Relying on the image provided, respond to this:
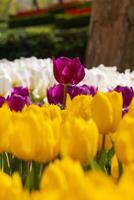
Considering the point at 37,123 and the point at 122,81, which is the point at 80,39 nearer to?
the point at 122,81

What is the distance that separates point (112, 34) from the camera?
18.3ft

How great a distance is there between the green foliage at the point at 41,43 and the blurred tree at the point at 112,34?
733 centimetres

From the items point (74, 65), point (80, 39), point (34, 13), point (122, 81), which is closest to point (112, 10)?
point (122, 81)

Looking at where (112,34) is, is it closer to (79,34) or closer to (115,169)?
(115,169)

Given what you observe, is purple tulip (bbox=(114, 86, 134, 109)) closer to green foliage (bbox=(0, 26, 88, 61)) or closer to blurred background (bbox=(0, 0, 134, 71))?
blurred background (bbox=(0, 0, 134, 71))

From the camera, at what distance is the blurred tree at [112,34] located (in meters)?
5.36

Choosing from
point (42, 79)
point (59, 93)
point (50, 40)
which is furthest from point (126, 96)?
point (50, 40)

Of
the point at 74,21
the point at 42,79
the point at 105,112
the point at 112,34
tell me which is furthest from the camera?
the point at 74,21

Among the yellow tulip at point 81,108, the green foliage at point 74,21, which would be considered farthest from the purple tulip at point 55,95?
the green foliage at point 74,21

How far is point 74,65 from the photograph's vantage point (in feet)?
7.17

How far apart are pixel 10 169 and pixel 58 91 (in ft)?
2.08

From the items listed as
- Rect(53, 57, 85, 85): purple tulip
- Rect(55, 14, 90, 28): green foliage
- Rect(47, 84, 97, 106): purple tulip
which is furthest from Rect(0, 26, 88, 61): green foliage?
Rect(47, 84, 97, 106): purple tulip

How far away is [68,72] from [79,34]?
12.4 meters

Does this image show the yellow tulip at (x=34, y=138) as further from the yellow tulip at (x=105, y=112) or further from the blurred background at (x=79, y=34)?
the blurred background at (x=79, y=34)
